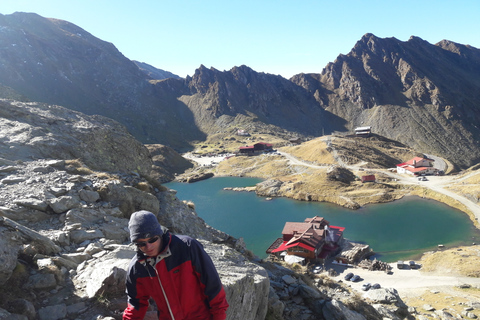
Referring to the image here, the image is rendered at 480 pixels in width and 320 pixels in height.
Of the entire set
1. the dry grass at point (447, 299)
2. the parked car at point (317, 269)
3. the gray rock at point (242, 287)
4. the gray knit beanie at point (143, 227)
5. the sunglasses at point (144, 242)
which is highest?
the gray knit beanie at point (143, 227)

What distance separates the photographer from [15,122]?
1977 cm

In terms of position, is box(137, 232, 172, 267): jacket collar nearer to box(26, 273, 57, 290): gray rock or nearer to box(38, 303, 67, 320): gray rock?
box(38, 303, 67, 320): gray rock

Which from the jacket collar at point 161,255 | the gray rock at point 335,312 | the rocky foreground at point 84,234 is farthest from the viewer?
the gray rock at point 335,312

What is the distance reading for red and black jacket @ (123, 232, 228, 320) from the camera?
5.05 meters

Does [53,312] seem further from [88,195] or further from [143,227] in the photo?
[88,195]

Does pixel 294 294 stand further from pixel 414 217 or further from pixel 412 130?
pixel 412 130

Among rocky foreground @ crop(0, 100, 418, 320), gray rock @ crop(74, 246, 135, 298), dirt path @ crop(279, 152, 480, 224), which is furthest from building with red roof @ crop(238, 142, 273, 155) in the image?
gray rock @ crop(74, 246, 135, 298)

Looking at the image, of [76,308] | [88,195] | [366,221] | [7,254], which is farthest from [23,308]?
[366,221]

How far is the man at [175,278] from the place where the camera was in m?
5.01

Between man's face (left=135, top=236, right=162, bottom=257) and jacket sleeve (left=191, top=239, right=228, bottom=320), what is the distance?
0.65 meters

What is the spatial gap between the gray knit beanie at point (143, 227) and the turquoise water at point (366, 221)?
141 ft

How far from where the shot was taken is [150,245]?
16.0 feet

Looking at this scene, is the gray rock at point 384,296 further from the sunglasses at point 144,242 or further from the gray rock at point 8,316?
the gray rock at point 8,316

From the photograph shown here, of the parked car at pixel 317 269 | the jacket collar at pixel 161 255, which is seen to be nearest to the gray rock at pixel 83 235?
the jacket collar at pixel 161 255
